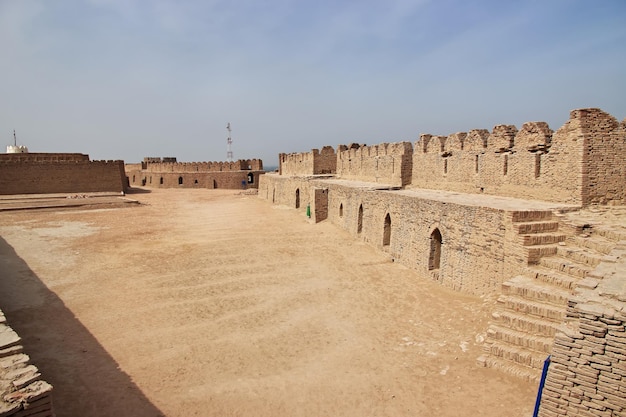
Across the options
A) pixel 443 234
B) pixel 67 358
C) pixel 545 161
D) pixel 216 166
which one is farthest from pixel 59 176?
pixel 545 161

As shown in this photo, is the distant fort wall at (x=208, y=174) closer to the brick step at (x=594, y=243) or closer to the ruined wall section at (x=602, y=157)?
the ruined wall section at (x=602, y=157)

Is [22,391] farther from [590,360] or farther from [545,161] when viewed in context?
[545,161]

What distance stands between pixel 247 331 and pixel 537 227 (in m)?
5.86

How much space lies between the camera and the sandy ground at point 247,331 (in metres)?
5.43

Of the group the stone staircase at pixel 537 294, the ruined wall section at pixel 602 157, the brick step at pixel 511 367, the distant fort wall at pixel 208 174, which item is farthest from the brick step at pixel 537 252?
the distant fort wall at pixel 208 174

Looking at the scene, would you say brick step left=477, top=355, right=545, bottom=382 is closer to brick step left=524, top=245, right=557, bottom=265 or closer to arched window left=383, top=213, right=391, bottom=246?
brick step left=524, top=245, right=557, bottom=265

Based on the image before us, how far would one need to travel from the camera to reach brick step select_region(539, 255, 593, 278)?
20.6 ft

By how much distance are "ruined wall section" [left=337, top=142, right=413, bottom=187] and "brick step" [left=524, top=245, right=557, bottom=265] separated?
27.5ft

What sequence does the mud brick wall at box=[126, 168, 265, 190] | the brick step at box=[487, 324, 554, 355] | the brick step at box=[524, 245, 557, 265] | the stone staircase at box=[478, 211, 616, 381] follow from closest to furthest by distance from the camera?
the brick step at box=[487, 324, 554, 355]
the stone staircase at box=[478, 211, 616, 381]
the brick step at box=[524, 245, 557, 265]
the mud brick wall at box=[126, 168, 265, 190]

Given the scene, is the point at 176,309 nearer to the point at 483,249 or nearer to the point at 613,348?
the point at 483,249

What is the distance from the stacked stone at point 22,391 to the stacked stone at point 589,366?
518 cm

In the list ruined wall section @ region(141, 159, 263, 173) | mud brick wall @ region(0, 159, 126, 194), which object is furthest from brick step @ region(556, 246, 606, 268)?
ruined wall section @ region(141, 159, 263, 173)

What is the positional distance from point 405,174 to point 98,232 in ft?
42.4

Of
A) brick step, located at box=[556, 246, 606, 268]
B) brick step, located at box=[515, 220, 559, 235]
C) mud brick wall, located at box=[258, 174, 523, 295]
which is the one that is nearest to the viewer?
brick step, located at box=[556, 246, 606, 268]
